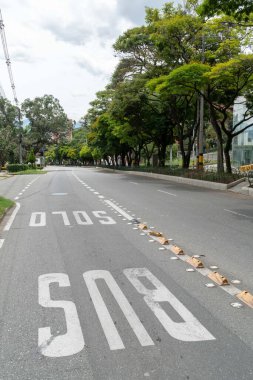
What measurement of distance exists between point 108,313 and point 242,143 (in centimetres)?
3867

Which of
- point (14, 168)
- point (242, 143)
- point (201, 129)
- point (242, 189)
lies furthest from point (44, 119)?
point (242, 189)

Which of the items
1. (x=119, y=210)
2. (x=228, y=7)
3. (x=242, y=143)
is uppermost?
(x=228, y=7)

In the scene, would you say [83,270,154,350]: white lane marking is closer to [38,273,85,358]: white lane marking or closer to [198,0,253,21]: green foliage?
[38,273,85,358]: white lane marking

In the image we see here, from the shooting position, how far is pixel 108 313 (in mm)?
4508

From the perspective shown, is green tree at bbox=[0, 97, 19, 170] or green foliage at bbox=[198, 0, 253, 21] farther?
green tree at bbox=[0, 97, 19, 170]

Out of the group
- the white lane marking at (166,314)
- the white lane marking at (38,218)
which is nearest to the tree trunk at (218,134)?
the white lane marking at (38,218)

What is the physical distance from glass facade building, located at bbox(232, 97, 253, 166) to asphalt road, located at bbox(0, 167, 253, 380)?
Answer: 31.1 metres

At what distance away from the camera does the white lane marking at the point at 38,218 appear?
10.5m

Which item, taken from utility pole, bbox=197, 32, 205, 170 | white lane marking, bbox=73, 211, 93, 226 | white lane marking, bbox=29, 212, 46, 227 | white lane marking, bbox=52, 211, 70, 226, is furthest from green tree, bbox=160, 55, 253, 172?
white lane marking, bbox=29, 212, 46, 227

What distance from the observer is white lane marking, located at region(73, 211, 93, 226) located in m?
10.7

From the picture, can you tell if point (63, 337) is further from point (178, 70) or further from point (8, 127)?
point (8, 127)

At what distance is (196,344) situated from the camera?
12.4 feet

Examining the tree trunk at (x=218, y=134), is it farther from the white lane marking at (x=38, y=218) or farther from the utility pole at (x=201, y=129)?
the white lane marking at (x=38, y=218)

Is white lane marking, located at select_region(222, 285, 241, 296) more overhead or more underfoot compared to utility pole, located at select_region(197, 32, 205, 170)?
more underfoot
